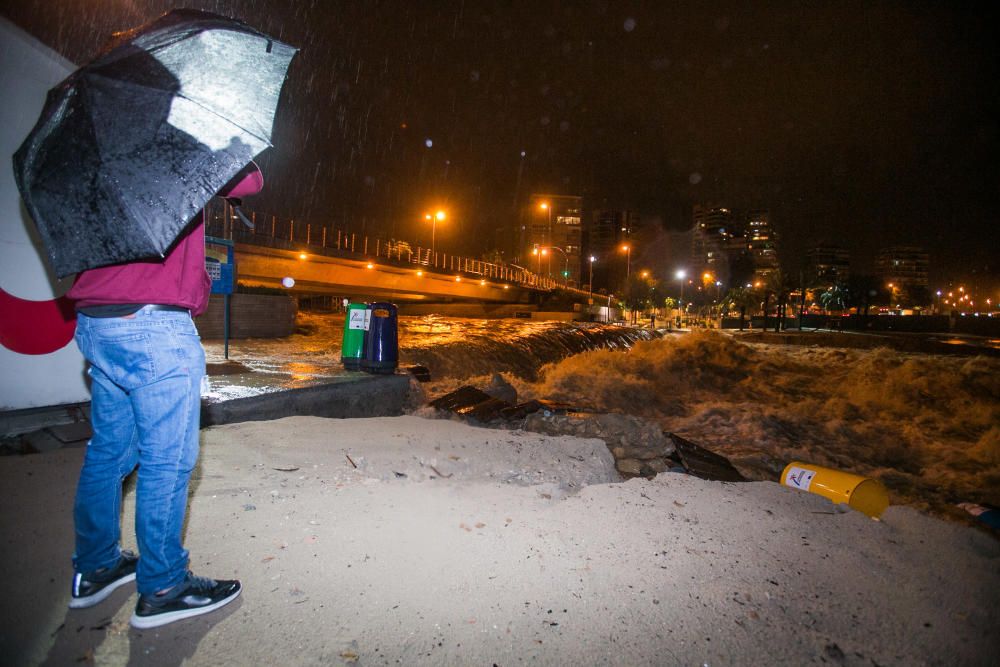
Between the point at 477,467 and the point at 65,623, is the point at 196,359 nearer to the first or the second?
the point at 65,623

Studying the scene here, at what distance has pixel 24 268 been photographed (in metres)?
4.34

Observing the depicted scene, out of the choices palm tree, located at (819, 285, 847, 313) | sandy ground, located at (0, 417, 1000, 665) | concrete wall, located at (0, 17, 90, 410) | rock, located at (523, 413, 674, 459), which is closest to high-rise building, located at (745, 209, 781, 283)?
palm tree, located at (819, 285, 847, 313)

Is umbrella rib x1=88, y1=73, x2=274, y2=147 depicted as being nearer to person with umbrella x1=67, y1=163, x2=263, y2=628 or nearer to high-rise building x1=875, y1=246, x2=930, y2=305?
person with umbrella x1=67, y1=163, x2=263, y2=628

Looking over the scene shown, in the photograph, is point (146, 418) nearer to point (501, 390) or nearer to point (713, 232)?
point (501, 390)

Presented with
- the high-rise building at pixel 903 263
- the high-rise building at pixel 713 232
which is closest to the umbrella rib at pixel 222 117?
the high-rise building at pixel 713 232

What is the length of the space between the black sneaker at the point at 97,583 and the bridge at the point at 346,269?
652 inches

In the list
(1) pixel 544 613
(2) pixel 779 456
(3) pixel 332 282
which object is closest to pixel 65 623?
(1) pixel 544 613

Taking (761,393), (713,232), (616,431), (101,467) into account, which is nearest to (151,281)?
(101,467)

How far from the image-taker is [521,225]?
13362cm

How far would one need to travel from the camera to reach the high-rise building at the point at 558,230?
130625mm

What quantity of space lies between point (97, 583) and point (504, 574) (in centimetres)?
188

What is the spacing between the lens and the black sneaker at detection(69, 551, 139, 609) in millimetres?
2098

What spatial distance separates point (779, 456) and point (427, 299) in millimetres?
35378

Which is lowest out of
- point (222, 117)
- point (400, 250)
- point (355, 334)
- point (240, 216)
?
point (355, 334)
